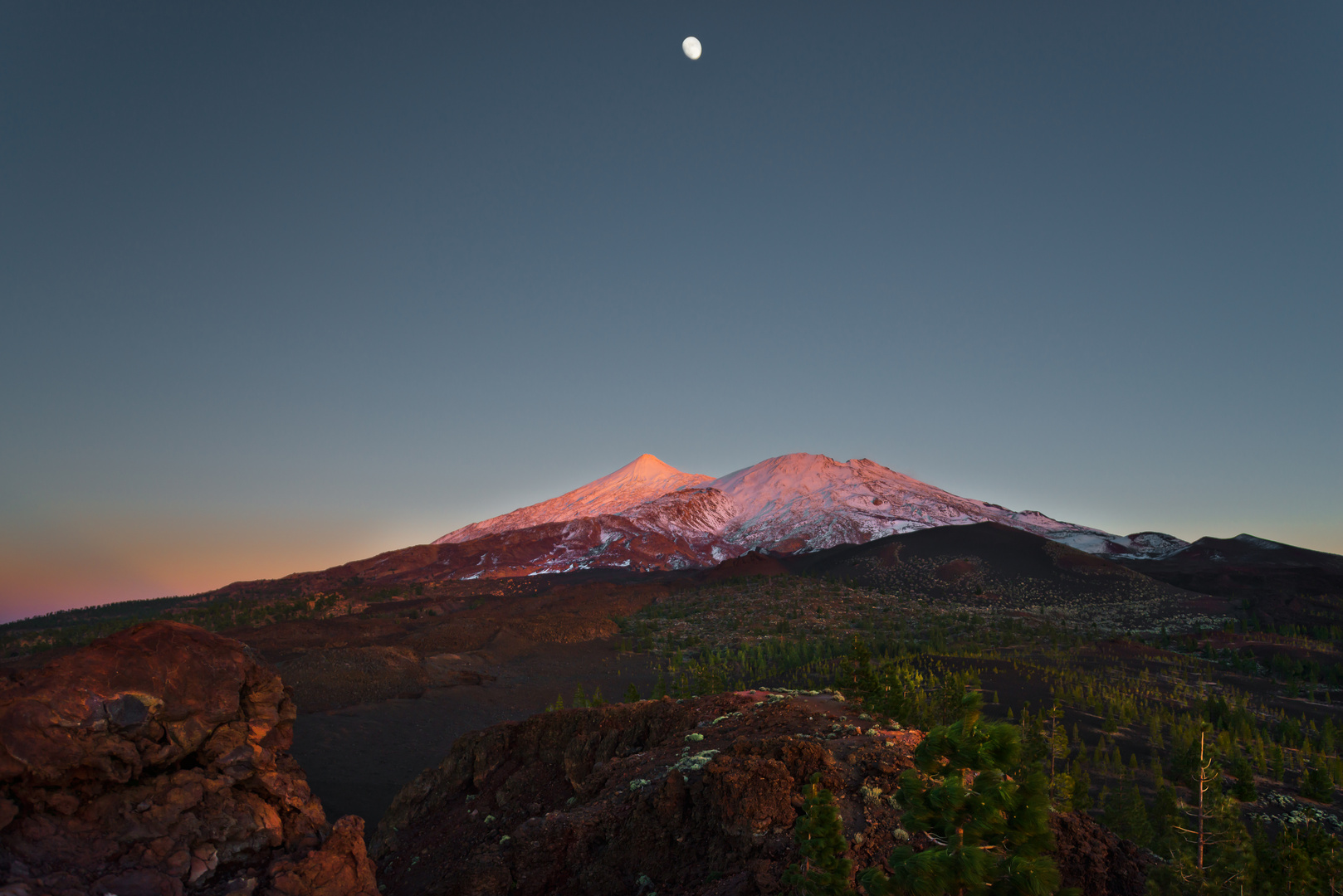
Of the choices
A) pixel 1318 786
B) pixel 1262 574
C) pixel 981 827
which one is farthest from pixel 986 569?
pixel 981 827

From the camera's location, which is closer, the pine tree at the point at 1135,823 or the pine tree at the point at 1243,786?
the pine tree at the point at 1243,786

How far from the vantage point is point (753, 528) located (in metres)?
174

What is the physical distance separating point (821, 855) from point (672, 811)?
126 inches

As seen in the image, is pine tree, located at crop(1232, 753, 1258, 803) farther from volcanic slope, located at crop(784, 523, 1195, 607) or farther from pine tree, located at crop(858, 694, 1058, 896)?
volcanic slope, located at crop(784, 523, 1195, 607)

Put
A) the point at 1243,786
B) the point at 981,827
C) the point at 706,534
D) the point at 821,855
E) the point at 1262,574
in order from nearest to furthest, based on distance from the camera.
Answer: the point at 981,827 → the point at 821,855 → the point at 1243,786 → the point at 1262,574 → the point at 706,534

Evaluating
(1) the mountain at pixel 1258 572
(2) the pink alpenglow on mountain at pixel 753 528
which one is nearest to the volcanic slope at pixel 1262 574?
(1) the mountain at pixel 1258 572

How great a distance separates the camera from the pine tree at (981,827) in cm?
607

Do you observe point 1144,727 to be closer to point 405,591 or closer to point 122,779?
point 122,779

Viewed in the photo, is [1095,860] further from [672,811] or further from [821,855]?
[672,811]

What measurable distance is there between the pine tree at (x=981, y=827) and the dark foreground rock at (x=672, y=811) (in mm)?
2537

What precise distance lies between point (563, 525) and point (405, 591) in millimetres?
65582

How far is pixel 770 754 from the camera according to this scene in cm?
1080

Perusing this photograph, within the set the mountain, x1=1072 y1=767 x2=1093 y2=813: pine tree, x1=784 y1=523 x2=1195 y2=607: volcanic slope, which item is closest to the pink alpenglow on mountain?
the mountain

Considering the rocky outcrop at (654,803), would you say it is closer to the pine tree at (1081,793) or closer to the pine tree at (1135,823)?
the pine tree at (1081,793)
